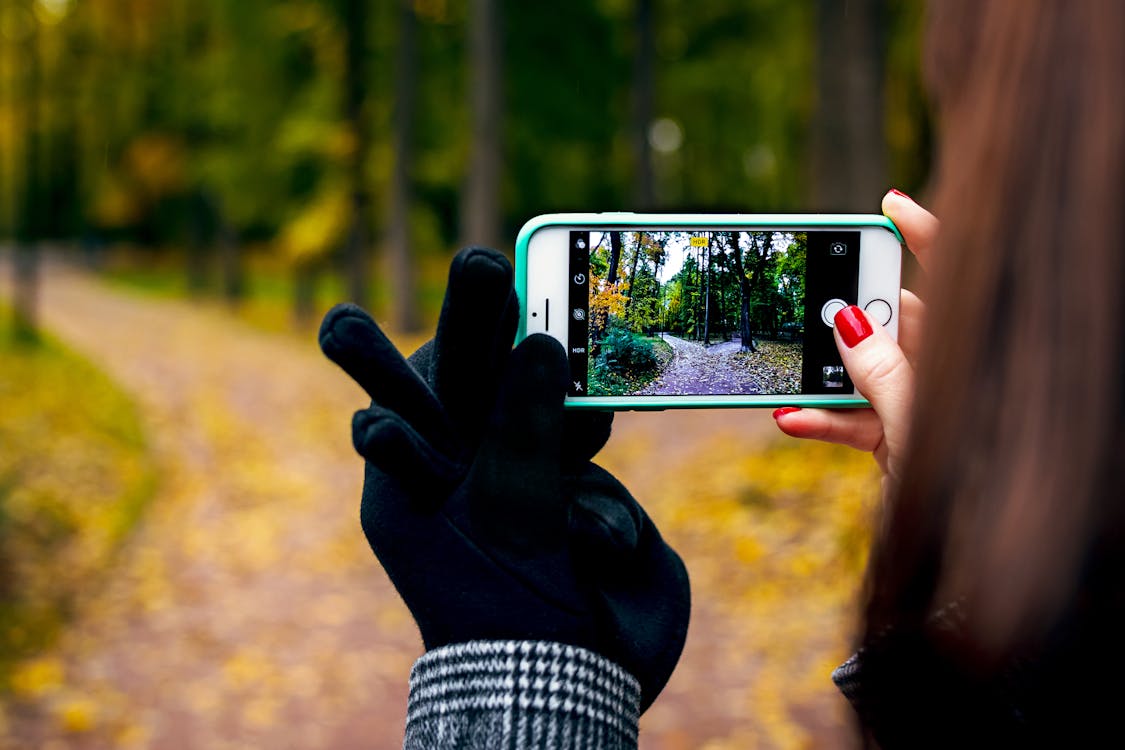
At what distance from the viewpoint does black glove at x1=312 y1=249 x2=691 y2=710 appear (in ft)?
4.19

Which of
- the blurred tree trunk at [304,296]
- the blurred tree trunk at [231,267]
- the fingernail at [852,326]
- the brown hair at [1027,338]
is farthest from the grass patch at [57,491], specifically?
the blurred tree trunk at [231,267]

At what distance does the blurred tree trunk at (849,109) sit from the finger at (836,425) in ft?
20.8

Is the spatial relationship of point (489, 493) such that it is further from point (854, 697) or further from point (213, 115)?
point (213, 115)

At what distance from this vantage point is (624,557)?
1.39 meters

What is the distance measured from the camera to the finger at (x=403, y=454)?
125 cm

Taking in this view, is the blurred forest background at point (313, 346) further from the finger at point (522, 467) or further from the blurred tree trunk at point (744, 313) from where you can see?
the finger at point (522, 467)

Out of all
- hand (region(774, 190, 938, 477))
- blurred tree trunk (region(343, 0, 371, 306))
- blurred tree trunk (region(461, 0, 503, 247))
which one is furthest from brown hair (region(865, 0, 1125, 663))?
blurred tree trunk (region(343, 0, 371, 306))

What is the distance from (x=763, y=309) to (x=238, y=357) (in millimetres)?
16640

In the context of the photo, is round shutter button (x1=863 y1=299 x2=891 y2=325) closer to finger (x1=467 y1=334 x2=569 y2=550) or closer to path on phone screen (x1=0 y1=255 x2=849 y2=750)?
finger (x1=467 y1=334 x2=569 y2=550)

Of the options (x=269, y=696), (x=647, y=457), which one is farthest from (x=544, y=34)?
(x=269, y=696)

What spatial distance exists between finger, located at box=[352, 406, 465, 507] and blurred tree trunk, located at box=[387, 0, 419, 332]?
634 inches

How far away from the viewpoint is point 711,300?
1721mm

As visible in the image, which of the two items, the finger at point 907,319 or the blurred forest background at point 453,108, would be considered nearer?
the finger at point 907,319

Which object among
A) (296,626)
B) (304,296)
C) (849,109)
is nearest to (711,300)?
(296,626)
